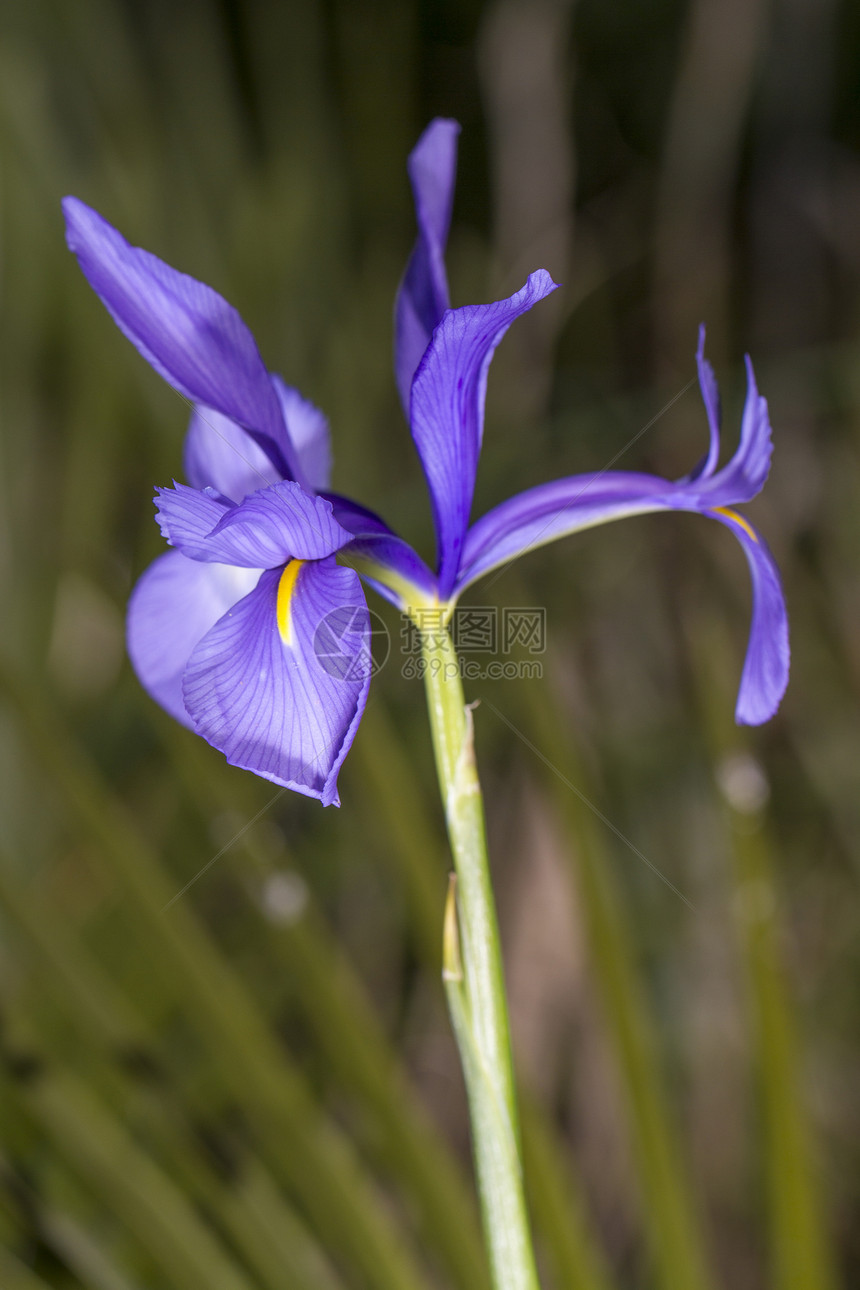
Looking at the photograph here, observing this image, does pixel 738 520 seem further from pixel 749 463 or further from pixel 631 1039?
pixel 631 1039

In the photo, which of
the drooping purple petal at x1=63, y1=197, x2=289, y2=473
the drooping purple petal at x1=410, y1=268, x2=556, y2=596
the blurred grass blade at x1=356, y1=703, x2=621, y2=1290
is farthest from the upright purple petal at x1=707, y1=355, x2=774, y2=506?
the blurred grass blade at x1=356, y1=703, x2=621, y2=1290

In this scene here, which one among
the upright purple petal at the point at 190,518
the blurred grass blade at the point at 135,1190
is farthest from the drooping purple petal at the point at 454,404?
the blurred grass blade at the point at 135,1190

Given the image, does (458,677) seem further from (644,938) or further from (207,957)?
(644,938)

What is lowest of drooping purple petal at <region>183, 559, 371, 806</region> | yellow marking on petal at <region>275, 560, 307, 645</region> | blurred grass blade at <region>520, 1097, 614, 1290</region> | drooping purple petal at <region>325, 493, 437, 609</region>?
blurred grass blade at <region>520, 1097, 614, 1290</region>

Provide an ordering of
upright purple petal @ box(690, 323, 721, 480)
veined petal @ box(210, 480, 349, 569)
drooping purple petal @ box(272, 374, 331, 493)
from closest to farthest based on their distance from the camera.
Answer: veined petal @ box(210, 480, 349, 569) < upright purple petal @ box(690, 323, 721, 480) < drooping purple petal @ box(272, 374, 331, 493)

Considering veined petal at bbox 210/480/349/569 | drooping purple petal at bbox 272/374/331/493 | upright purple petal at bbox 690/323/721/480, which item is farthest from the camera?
drooping purple petal at bbox 272/374/331/493

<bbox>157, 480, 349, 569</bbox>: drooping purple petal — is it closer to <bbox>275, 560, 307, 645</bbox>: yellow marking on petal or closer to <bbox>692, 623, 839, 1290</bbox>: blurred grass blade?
<bbox>275, 560, 307, 645</bbox>: yellow marking on petal

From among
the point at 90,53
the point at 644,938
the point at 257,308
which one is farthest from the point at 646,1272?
the point at 90,53
